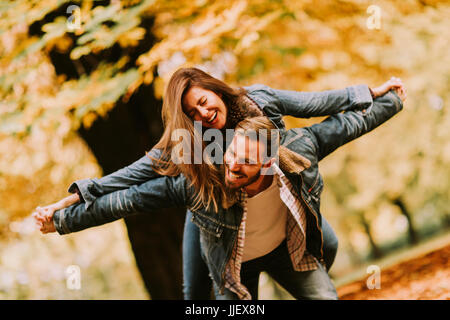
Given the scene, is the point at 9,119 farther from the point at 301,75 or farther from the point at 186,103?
the point at 301,75

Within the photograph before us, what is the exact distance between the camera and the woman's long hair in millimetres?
2162

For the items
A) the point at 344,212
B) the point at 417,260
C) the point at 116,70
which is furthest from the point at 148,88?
the point at 344,212

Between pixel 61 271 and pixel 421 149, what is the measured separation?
900cm

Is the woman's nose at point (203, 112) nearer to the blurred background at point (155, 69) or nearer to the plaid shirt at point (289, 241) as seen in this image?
the plaid shirt at point (289, 241)

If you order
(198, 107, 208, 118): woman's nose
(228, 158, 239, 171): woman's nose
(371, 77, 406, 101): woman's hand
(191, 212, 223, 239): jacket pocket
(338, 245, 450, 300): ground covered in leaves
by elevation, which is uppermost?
(198, 107, 208, 118): woman's nose

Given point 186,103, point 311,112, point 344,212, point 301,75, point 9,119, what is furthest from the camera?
point 344,212

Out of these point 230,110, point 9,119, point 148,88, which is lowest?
point 148,88

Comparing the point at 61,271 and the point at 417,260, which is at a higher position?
the point at 417,260

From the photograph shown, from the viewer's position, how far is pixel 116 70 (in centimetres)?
379

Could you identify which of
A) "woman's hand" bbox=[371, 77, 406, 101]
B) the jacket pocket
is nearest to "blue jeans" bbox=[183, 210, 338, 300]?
the jacket pocket

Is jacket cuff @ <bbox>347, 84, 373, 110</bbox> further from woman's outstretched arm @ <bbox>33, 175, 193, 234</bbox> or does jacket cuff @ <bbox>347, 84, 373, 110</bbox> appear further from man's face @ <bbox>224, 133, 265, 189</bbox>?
woman's outstretched arm @ <bbox>33, 175, 193, 234</bbox>

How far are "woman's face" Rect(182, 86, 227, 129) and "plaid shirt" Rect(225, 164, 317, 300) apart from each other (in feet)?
1.33

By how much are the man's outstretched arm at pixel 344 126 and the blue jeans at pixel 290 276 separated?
2.15 ft

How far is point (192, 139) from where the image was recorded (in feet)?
7.13
